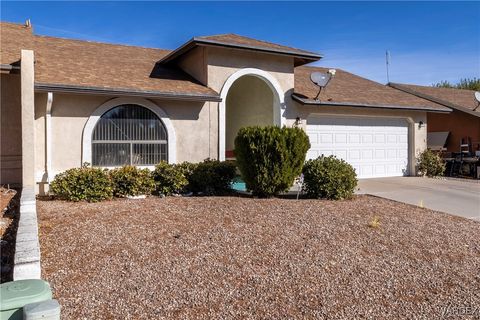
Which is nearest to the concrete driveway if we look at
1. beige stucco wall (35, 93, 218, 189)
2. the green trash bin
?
beige stucco wall (35, 93, 218, 189)

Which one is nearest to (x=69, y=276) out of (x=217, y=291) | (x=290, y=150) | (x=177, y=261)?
(x=177, y=261)

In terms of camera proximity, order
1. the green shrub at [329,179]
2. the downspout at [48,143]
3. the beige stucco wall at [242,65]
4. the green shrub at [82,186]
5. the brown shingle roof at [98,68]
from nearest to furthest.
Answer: the green shrub at [82,186] < the green shrub at [329,179] < the downspout at [48,143] < the brown shingle roof at [98,68] < the beige stucco wall at [242,65]

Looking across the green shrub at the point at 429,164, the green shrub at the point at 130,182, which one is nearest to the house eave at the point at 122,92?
the green shrub at the point at 130,182

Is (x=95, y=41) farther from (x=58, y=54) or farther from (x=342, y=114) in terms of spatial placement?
(x=342, y=114)

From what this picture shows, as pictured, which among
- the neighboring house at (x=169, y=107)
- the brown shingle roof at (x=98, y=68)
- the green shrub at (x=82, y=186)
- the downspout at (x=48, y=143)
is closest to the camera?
the green shrub at (x=82, y=186)

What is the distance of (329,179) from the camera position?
9922mm

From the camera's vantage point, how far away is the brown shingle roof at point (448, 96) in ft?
66.1

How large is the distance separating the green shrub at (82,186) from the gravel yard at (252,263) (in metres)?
0.59

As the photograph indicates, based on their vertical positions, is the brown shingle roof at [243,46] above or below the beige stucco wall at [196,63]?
above

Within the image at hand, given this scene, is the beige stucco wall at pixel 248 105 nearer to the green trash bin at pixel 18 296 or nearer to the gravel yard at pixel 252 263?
the gravel yard at pixel 252 263

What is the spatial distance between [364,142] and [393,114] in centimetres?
189

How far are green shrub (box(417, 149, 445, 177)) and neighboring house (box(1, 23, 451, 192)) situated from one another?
16.5 inches

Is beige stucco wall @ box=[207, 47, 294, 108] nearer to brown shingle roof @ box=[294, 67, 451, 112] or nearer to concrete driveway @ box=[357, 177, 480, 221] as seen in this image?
brown shingle roof @ box=[294, 67, 451, 112]

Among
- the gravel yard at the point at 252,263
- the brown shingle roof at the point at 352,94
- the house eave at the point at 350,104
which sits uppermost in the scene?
the brown shingle roof at the point at 352,94
